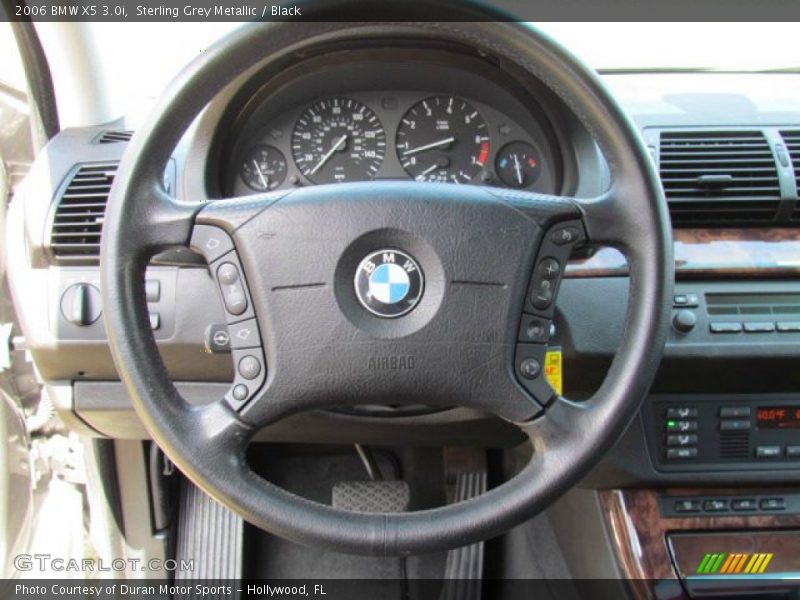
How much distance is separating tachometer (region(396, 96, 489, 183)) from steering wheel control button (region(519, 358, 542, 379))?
0.49 meters

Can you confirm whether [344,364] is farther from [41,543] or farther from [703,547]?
[41,543]

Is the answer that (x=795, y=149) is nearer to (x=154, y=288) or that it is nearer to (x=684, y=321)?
(x=684, y=321)

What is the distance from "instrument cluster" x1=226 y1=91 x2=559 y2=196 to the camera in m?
1.48

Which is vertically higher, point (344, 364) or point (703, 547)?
point (344, 364)

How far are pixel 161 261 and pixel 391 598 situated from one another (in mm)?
→ 1174

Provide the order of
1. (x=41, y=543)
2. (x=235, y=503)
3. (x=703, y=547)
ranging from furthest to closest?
(x=41, y=543) → (x=703, y=547) → (x=235, y=503)

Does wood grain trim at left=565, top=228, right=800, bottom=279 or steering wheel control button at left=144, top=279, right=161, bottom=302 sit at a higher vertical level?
wood grain trim at left=565, top=228, right=800, bottom=279

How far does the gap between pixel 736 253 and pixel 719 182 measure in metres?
0.13

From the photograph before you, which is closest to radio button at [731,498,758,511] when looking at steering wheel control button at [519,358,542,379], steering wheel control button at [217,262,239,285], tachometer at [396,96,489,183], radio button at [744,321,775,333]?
radio button at [744,321,775,333]

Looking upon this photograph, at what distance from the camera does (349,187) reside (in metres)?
1.10

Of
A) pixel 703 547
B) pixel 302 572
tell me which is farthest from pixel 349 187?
pixel 302 572

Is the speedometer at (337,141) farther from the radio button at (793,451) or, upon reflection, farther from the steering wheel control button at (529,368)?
the radio button at (793,451)

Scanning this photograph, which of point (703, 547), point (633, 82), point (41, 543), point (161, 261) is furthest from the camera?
point (41, 543)

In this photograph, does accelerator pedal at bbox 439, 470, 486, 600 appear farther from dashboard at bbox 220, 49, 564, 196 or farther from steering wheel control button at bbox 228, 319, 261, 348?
steering wheel control button at bbox 228, 319, 261, 348
